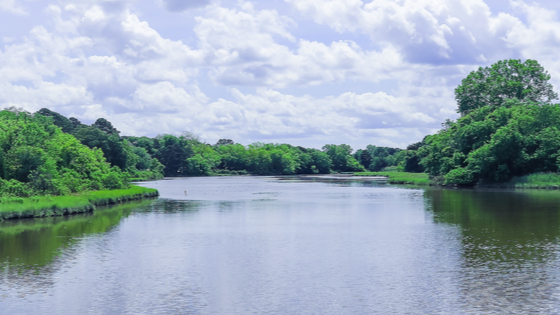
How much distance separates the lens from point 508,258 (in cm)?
2575

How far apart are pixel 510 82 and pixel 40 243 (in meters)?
91.3

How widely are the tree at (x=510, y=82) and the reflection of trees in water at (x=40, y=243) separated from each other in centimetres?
7733

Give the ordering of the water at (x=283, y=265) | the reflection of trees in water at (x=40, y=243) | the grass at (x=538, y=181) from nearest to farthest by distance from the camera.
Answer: the water at (x=283, y=265)
the reflection of trees in water at (x=40, y=243)
the grass at (x=538, y=181)

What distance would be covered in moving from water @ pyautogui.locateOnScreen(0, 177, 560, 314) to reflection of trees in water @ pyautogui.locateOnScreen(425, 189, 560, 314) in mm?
66

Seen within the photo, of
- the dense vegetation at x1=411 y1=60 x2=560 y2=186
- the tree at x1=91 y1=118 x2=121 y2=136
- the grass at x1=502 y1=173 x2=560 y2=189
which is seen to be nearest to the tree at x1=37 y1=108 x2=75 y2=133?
the tree at x1=91 y1=118 x2=121 y2=136

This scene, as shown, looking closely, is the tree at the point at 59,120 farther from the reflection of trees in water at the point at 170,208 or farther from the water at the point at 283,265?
the water at the point at 283,265

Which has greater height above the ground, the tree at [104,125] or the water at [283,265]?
the tree at [104,125]

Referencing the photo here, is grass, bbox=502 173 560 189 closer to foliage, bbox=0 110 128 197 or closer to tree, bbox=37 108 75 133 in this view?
foliage, bbox=0 110 128 197

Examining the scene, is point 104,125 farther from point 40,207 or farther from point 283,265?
point 283,265

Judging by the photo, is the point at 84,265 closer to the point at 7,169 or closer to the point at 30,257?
the point at 30,257

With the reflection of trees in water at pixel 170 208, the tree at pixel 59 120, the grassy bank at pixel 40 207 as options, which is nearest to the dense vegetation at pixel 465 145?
the grassy bank at pixel 40 207

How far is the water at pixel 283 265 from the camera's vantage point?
59.8ft

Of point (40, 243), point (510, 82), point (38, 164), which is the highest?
point (510, 82)

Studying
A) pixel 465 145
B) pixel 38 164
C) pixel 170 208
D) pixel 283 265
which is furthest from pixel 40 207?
pixel 465 145
